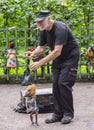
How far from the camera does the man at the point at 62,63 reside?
6.48 metres

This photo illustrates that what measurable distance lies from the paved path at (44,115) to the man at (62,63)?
0.19 metres

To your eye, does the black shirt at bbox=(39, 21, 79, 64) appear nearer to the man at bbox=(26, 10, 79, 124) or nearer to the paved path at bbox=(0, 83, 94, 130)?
the man at bbox=(26, 10, 79, 124)

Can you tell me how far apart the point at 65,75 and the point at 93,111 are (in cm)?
114

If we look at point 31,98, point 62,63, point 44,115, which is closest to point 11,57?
point 44,115

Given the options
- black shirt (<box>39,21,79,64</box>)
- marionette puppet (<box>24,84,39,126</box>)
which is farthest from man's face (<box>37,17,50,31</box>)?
marionette puppet (<box>24,84,39,126</box>)

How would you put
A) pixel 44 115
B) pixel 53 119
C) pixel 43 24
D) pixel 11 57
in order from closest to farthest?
pixel 43 24, pixel 53 119, pixel 44 115, pixel 11 57

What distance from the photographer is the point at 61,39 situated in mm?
6418

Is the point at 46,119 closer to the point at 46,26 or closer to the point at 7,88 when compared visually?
the point at 46,26

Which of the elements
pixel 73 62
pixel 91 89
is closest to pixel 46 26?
pixel 73 62

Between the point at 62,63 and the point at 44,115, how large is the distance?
1.04m

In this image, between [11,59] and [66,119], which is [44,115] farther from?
[11,59]

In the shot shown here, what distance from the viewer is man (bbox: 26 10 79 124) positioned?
648 cm

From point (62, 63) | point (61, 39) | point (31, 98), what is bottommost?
point (31, 98)

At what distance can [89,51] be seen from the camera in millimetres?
9586
